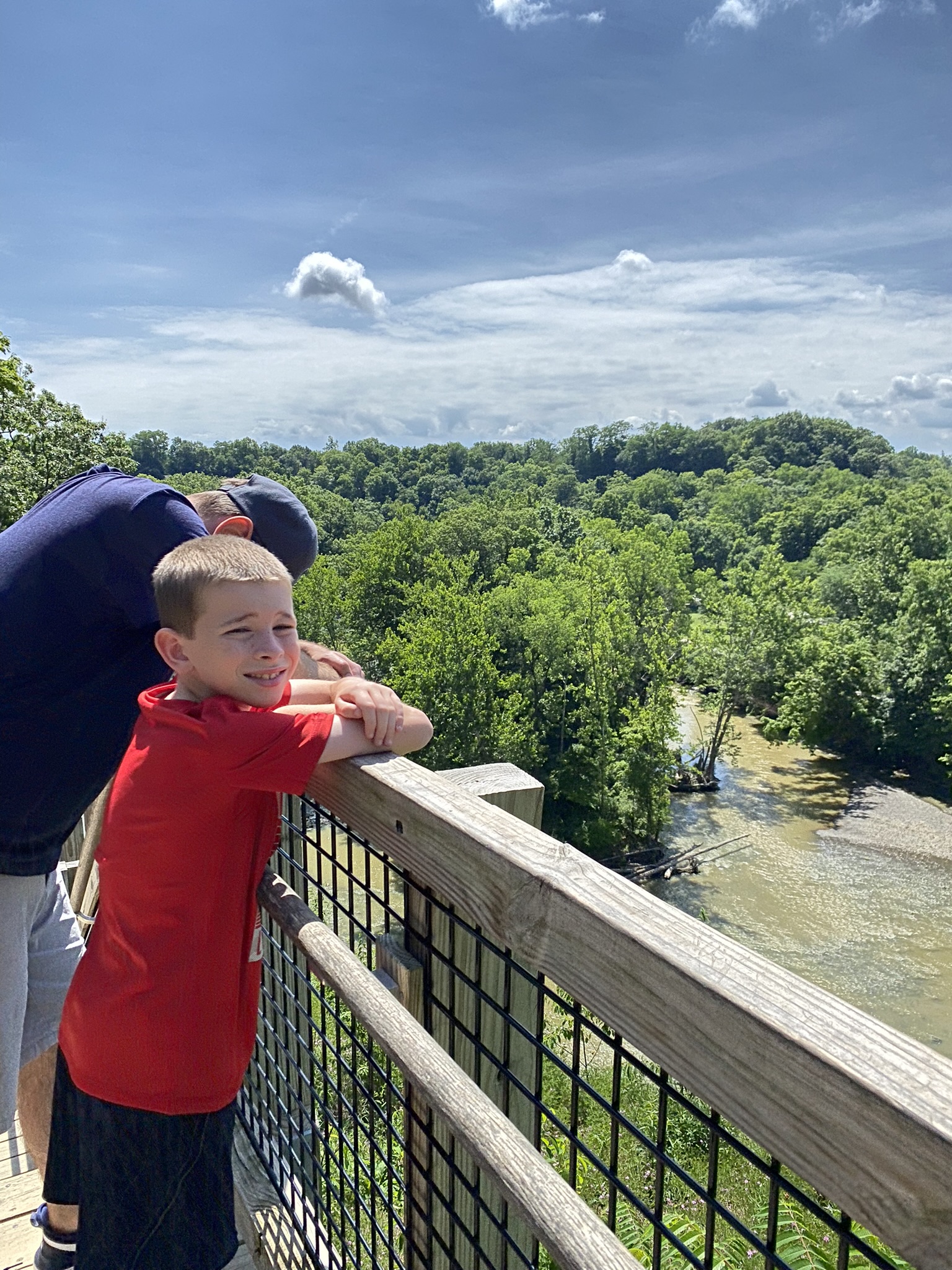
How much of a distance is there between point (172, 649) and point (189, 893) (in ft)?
1.56

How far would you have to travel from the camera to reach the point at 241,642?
1.75 m

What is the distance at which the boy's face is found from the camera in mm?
1729

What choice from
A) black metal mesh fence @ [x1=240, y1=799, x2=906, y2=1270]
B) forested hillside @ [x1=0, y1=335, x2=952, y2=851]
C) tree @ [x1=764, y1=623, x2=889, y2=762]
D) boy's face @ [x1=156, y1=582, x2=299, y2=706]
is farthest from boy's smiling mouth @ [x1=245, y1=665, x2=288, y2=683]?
tree @ [x1=764, y1=623, x2=889, y2=762]

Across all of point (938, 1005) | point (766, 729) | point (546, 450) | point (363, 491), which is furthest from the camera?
point (546, 450)

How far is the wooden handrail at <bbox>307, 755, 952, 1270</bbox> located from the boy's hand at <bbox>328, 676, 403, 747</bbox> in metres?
0.37

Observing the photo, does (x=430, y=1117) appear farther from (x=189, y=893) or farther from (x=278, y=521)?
(x=278, y=521)

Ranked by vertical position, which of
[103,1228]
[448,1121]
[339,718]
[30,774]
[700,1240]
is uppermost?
[339,718]

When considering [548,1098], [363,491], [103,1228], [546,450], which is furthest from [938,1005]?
[546,450]

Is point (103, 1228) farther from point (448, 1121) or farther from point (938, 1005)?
point (938, 1005)

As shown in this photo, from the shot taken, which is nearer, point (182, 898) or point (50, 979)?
point (182, 898)

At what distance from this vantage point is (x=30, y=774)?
2045 mm

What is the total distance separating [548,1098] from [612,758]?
848 inches

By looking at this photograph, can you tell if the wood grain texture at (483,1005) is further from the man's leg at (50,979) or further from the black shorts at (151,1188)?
the man's leg at (50,979)

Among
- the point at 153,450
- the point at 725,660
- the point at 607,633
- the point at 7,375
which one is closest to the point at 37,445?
the point at 7,375
